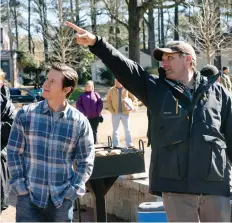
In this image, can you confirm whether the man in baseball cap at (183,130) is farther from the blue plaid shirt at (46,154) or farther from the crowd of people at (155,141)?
the blue plaid shirt at (46,154)

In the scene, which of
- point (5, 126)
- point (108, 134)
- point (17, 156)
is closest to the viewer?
point (17, 156)

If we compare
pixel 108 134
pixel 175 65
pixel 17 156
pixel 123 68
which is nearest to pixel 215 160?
pixel 175 65

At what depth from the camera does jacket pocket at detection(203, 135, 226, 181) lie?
9.96ft

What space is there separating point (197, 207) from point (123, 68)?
94 cm

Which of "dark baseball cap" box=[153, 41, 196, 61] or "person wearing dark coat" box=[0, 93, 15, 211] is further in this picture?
"person wearing dark coat" box=[0, 93, 15, 211]

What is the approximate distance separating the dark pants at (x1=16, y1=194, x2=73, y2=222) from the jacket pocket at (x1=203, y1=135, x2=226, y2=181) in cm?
89

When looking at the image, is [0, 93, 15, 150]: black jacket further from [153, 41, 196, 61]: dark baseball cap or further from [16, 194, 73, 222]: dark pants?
[153, 41, 196, 61]: dark baseball cap

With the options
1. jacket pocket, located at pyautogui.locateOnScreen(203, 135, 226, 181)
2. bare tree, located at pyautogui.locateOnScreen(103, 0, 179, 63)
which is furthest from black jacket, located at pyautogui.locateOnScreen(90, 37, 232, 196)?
bare tree, located at pyautogui.locateOnScreen(103, 0, 179, 63)

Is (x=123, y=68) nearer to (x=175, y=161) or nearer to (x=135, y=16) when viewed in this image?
(x=175, y=161)

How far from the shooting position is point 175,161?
304 centimetres

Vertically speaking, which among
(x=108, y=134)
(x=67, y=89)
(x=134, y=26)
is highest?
(x=134, y=26)

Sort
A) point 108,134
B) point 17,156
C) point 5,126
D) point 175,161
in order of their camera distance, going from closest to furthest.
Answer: point 175,161 < point 17,156 < point 5,126 < point 108,134

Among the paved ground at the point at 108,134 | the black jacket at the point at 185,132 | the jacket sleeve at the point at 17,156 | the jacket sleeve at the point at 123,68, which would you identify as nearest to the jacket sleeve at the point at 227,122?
the black jacket at the point at 185,132

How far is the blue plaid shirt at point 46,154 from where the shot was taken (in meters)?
3.21
